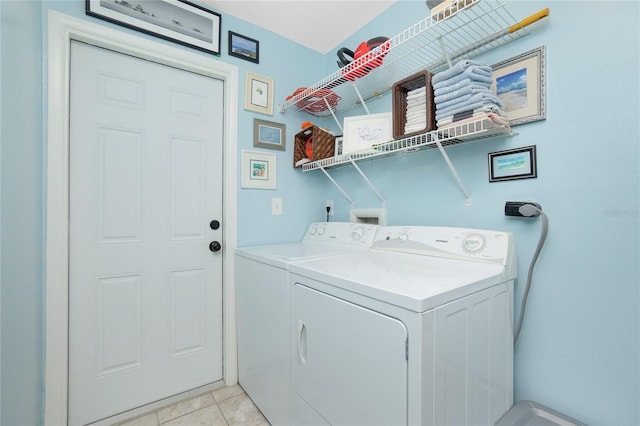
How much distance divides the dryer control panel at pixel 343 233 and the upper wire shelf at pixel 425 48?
2.78ft

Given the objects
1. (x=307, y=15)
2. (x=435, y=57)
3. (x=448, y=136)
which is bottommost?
(x=448, y=136)

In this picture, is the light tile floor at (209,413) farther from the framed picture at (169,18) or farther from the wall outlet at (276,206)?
the framed picture at (169,18)

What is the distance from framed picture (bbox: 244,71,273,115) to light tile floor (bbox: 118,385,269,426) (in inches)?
78.2

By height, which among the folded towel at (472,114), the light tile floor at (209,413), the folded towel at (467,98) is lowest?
the light tile floor at (209,413)

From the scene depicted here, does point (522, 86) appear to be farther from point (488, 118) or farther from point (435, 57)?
point (435, 57)

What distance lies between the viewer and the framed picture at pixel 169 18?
1545 mm

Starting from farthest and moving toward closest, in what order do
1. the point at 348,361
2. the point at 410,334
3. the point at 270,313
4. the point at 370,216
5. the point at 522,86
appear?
the point at 370,216 < the point at 270,313 < the point at 522,86 < the point at 348,361 < the point at 410,334

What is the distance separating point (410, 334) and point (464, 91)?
990 millimetres

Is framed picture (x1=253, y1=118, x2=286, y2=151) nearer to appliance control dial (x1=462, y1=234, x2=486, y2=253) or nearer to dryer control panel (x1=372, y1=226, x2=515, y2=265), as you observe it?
dryer control panel (x1=372, y1=226, x2=515, y2=265)

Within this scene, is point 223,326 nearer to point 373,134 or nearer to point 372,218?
point 372,218

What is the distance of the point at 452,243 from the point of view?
1.27 metres

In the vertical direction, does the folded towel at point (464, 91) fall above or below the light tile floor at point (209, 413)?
above

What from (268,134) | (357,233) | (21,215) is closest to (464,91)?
(357,233)

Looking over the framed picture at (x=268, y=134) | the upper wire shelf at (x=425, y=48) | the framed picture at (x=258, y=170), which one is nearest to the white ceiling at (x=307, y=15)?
the upper wire shelf at (x=425, y=48)
